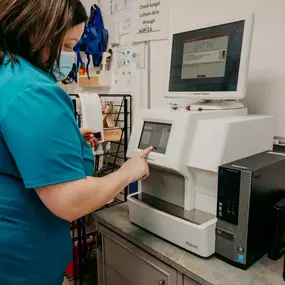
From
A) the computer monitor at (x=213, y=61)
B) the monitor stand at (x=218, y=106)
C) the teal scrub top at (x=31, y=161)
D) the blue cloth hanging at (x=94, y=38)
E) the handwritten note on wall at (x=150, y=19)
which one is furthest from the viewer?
the blue cloth hanging at (x=94, y=38)

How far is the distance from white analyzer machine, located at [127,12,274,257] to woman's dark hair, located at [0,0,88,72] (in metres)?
0.51

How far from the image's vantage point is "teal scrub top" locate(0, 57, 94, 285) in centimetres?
69

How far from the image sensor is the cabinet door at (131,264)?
3.62ft

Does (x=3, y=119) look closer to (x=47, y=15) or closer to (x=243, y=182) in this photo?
(x=47, y=15)

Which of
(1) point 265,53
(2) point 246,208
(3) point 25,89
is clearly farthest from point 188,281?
(1) point 265,53

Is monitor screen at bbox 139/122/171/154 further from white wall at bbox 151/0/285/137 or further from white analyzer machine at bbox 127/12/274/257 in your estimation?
white wall at bbox 151/0/285/137

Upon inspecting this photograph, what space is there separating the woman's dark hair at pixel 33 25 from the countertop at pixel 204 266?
2.49 feet

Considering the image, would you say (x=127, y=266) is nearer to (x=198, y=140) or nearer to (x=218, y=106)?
(x=198, y=140)

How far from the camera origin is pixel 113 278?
1.40 metres

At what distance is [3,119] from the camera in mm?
692

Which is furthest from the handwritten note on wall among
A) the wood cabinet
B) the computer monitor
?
the wood cabinet

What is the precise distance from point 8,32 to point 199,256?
2.96ft

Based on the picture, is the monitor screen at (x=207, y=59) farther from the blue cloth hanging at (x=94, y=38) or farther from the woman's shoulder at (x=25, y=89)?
the blue cloth hanging at (x=94, y=38)

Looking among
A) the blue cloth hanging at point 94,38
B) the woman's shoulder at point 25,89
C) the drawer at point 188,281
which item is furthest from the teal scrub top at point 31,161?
the blue cloth hanging at point 94,38
